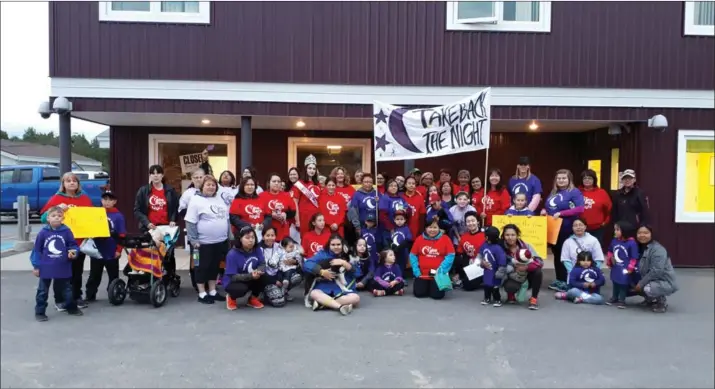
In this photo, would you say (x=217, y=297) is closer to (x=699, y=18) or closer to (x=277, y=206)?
(x=277, y=206)

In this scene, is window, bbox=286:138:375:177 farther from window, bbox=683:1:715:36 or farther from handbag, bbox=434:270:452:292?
window, bbox=683:1:715:36

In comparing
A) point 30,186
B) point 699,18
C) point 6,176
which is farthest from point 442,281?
point 6,176

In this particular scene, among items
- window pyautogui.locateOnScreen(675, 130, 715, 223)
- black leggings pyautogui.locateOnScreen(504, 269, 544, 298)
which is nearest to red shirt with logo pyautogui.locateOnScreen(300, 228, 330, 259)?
black leggings pyautogui.locateOnScreen(504, 269, 544, 298)

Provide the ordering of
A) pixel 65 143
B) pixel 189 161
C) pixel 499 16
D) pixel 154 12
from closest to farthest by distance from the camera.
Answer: pixel 65 143
pixel 154 12
pixel 499 16
pixel 189 161

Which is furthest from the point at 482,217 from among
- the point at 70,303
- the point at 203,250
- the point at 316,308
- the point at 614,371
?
the point at 70,303

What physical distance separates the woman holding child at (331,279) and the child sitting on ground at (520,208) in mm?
2417

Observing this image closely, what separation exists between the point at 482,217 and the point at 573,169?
4855mm

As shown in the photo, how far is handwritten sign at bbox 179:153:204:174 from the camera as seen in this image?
10.9 meters

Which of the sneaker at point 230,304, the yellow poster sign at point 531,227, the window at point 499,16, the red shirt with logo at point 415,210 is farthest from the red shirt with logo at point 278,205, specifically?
the window at point 499,16

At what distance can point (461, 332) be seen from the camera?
5.41 m

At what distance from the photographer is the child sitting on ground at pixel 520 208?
23.3 feet

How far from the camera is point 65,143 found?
344 inches

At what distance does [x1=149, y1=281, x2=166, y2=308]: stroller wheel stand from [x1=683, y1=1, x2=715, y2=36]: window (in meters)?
9.85

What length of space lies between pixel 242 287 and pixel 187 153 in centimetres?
571
